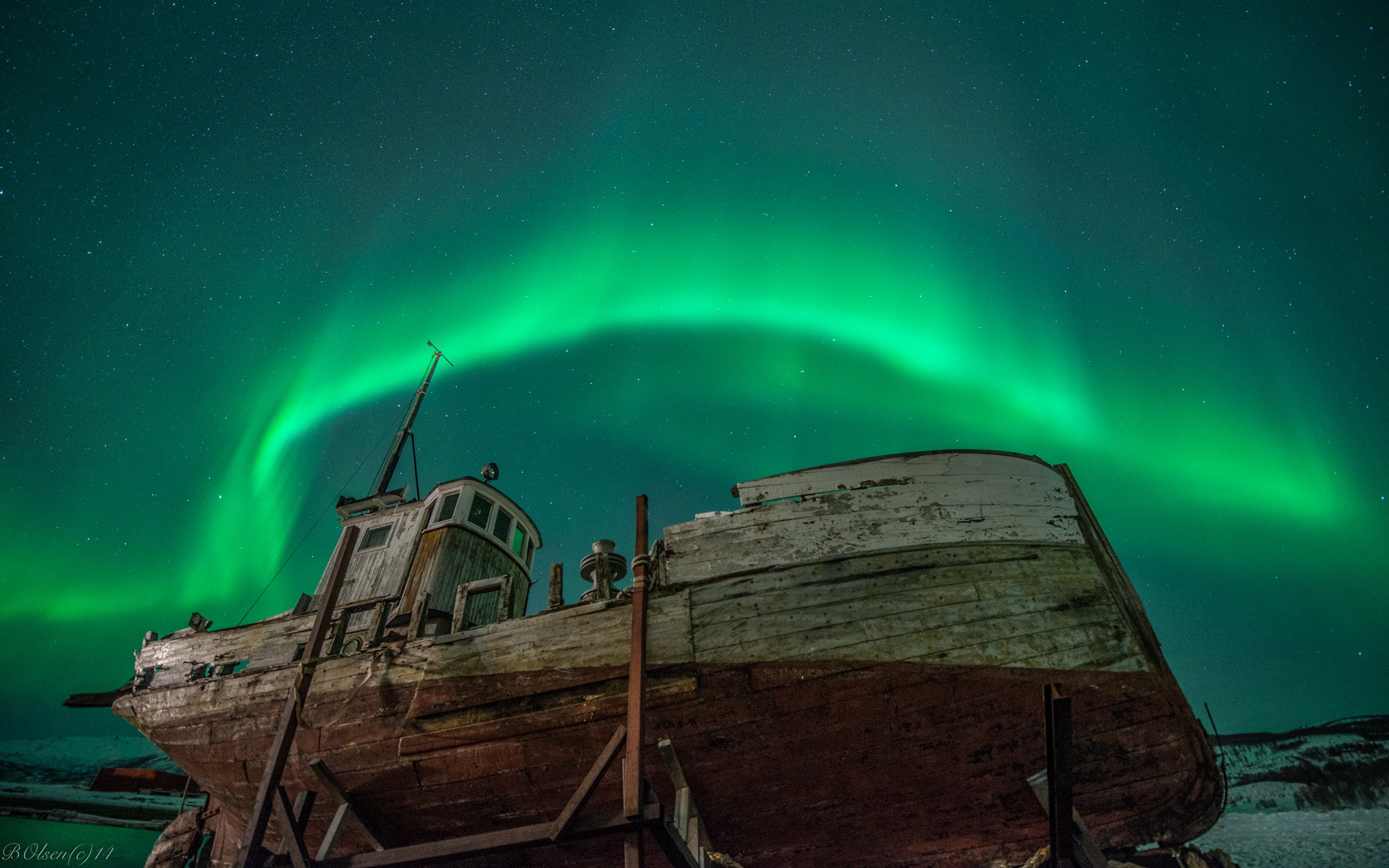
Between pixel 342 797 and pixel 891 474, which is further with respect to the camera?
pixel 342 797

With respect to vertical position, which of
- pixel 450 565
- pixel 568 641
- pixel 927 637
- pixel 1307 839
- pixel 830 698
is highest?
pixel 450 565

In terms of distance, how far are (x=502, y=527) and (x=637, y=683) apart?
7535mm

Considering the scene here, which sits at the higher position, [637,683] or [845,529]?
[845,529]

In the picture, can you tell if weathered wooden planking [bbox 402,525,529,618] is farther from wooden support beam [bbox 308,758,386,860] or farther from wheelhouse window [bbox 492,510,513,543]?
wooden support beam [bbox 308,758,386,860]

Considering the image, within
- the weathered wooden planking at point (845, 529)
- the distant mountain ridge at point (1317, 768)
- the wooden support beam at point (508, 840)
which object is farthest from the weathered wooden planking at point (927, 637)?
the distant mountain ridge at point (1317, 768)

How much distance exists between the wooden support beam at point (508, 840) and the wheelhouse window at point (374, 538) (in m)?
7.16

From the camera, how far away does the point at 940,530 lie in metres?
6.31

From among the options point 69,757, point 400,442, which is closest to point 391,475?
point 400,442

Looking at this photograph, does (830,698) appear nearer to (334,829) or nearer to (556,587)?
(556,587)

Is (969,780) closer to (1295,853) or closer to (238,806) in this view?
(238,806)

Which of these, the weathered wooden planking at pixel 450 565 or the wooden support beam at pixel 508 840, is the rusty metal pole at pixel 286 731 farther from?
the weathered wooden planking at pixel 450 565

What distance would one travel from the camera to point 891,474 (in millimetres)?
6715

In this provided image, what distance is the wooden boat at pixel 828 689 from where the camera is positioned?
18.4ft

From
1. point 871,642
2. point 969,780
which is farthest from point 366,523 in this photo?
point 969,780
